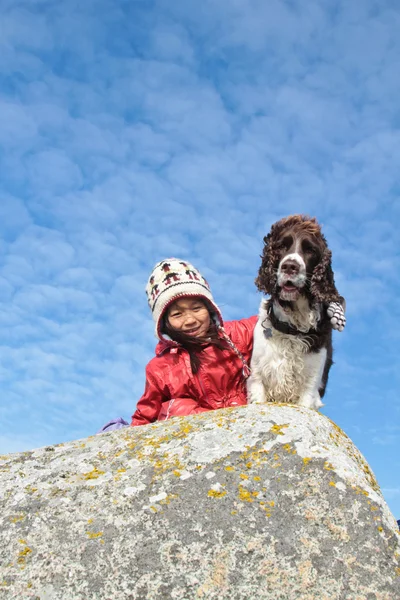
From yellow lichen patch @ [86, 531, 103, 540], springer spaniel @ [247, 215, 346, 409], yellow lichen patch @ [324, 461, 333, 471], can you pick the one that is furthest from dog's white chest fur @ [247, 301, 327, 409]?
yellow lichen patch @ [86, 531, 103, 540]

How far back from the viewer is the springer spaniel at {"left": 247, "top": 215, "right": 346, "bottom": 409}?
563cm

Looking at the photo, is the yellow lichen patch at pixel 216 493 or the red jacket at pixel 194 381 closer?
the yellow lichen patch at pixel 216 493

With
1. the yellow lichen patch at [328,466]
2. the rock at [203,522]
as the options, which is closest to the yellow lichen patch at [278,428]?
the rock at [203,522]

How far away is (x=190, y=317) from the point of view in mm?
6797

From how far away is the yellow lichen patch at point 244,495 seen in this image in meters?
3.25

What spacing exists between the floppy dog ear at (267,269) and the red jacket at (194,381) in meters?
0.92

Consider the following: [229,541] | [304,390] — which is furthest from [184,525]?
[304,390]

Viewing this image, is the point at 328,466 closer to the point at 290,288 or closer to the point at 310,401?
the point at 290,288

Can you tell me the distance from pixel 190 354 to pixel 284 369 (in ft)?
3.75

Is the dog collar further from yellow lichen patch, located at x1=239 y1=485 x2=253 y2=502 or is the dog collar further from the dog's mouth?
yellow lichen patch, located at x1=239 y1=485 x2=253 y2=502

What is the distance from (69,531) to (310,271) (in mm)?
3468

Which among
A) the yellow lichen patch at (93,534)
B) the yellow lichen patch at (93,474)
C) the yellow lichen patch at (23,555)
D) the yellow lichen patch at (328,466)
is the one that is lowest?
the yellow lichen patch at (23,555)

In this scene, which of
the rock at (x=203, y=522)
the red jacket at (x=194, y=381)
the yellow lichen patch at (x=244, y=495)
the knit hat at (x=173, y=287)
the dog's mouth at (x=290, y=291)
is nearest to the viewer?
the rock at (x=203, y=522)

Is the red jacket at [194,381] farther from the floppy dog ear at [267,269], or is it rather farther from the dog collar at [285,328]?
the floppy dog ear at [267,269]
